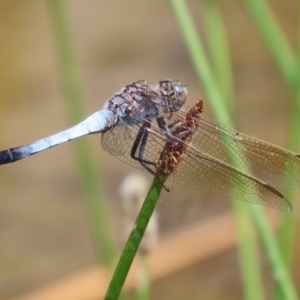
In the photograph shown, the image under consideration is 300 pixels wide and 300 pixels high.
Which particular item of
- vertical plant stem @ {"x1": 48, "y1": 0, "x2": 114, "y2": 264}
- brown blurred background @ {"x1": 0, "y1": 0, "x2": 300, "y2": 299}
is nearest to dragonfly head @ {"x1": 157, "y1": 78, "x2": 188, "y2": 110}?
vertical plant stem @ {"x1": 48, "y1": 0, "x2": 114, "y2": 264}

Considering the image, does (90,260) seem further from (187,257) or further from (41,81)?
(41,81)

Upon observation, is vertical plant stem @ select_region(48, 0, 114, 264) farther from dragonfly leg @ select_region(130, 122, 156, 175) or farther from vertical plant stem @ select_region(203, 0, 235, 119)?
vertical plant stem @ select_region(203, 0, 235, 119)

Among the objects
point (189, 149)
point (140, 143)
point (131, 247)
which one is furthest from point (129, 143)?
point (131, 247)

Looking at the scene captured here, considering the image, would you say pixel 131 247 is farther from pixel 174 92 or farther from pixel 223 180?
pixel 174 92

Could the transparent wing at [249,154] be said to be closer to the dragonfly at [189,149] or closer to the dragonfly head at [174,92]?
the dragonfly at [189,149]

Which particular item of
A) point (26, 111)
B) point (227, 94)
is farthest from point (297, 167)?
point (26, 111)

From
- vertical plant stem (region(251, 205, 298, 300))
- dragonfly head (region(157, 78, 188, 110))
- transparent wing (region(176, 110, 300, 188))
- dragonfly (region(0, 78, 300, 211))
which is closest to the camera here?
dragonfly (region(0, 78, 300, 211))
